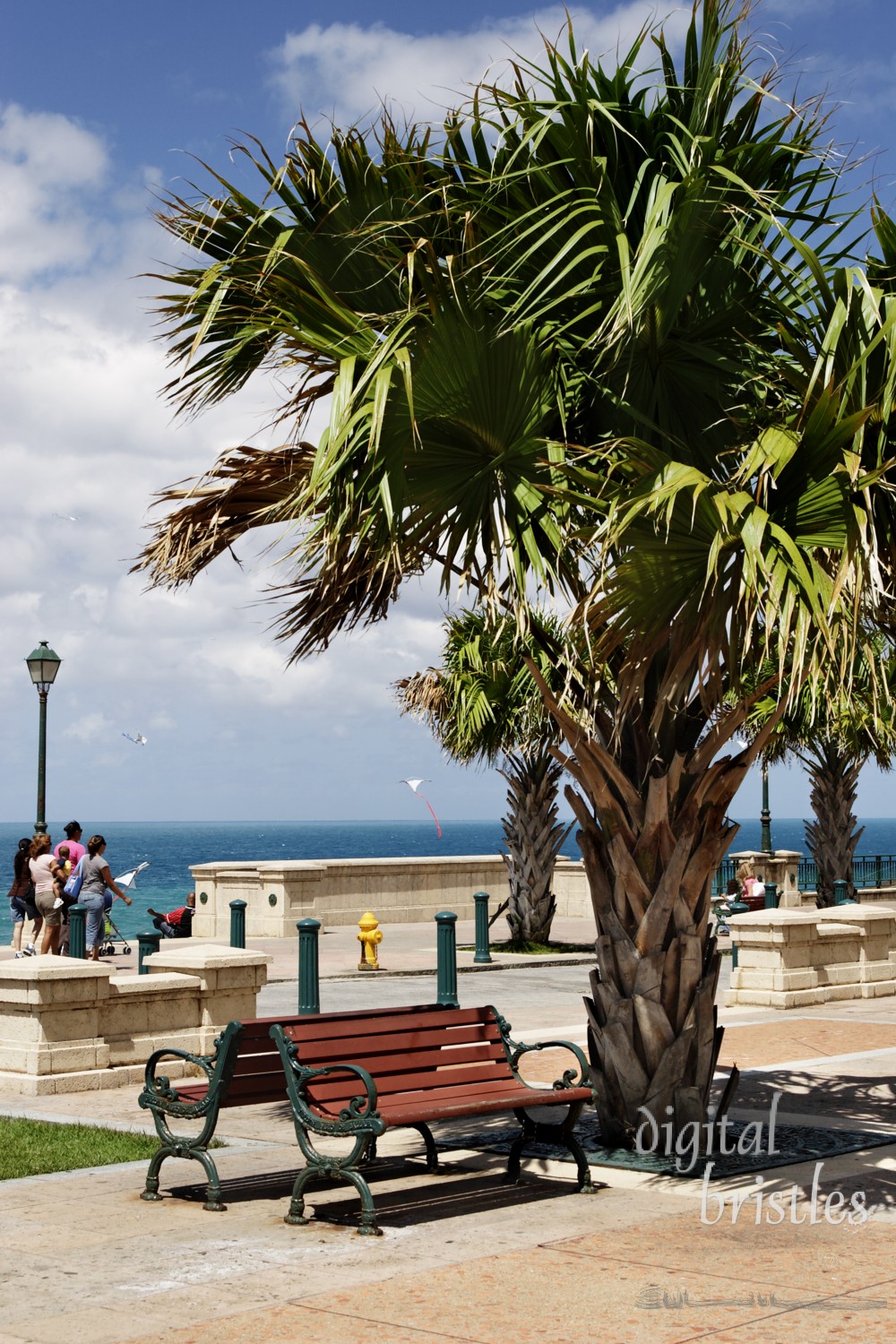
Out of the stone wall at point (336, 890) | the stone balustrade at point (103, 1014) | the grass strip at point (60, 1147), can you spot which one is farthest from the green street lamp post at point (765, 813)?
the grass strip at point (60, 1147)

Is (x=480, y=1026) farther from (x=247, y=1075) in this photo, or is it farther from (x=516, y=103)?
(x=516, y=103)

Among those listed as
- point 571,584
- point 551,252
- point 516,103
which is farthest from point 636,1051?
point 516,103

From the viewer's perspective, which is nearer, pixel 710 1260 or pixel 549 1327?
pixel 549 1327

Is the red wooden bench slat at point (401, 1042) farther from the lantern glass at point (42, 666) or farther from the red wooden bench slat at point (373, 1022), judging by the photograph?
the lantern glass at point (42, 666)

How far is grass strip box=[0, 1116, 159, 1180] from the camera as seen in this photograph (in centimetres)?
875

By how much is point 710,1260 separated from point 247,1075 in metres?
2.63

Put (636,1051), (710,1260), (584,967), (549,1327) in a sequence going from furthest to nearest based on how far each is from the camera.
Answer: (584,967) < (636,1051) < (710,1260) < (549,1327)

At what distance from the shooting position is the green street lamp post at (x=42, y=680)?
69.8ft

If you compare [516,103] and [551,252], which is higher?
[516,103]

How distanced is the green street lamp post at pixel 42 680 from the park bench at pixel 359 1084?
13525mm

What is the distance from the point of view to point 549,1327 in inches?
227

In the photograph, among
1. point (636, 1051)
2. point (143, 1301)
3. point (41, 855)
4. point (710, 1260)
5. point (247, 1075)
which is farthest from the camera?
point (41, 855)

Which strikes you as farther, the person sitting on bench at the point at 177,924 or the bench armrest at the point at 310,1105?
the person sitting on bench at the point at 177,924

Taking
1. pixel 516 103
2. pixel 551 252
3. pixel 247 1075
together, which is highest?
pixel 516 103
